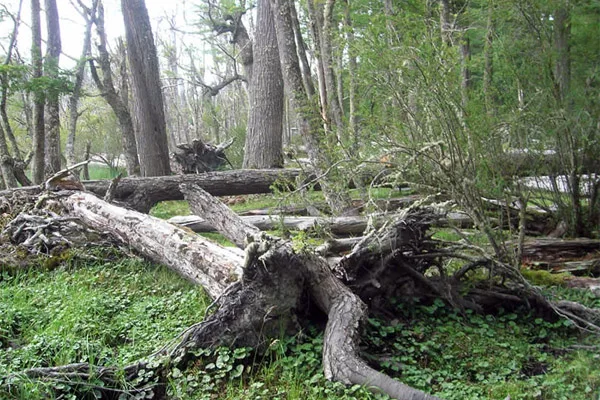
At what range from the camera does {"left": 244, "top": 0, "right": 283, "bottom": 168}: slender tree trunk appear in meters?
11.7

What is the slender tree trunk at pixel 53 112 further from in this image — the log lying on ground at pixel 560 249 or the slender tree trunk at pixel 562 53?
the log lying on ground at pixel 560 249

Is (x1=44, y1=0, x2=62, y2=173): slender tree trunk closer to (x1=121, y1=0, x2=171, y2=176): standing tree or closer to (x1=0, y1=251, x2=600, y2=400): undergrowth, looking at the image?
(x1=121, y1=0, x2=171, y2=176): standing tree

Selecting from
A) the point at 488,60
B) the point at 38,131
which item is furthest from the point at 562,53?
the point at 38,131

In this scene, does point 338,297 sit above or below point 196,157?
below

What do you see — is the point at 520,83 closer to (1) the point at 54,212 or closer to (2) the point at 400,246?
(2) the point at 400,246

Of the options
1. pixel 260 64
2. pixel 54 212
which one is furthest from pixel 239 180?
pixel 260 64

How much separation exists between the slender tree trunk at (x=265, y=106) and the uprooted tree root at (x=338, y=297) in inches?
280

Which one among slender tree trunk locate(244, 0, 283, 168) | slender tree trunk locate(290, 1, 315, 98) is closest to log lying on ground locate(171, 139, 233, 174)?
slender tree trunk locate(244, 0, 283, 168)

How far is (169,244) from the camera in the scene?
200 inches

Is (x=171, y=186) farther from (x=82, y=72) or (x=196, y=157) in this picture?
(x=82, y=72)

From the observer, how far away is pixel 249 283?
3.64 m

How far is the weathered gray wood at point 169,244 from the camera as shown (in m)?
4.33

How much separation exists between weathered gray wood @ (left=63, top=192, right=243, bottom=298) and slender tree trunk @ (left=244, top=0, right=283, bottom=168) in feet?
16.8

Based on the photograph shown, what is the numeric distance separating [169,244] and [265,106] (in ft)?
24.1
